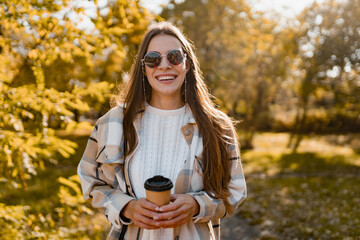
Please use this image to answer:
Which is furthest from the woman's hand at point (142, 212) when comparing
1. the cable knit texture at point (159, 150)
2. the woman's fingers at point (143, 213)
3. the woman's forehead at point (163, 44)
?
the woman's forehead at point (163, 44)

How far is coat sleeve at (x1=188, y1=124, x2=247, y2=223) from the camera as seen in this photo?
1748 millimetres

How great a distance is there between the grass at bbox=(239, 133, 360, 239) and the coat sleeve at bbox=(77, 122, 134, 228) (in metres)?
4.52

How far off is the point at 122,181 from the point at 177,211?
44 centimetres

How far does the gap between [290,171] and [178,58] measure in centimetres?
971

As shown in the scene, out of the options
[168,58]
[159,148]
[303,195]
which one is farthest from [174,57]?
[303,195]

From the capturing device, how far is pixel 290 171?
1052 centimetres

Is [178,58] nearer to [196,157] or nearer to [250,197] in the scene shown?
[196,157]

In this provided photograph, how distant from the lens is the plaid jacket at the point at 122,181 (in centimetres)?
177

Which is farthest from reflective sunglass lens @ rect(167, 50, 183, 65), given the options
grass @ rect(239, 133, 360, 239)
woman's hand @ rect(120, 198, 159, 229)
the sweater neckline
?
grass @ rect(239, 133, 360, 239)

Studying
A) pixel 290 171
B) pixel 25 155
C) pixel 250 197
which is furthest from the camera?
pixel 290 171

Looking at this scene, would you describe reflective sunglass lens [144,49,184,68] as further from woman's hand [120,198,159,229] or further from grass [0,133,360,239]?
grass [0,133,360,239]

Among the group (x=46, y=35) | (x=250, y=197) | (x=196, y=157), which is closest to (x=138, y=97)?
(x=196, y=157)

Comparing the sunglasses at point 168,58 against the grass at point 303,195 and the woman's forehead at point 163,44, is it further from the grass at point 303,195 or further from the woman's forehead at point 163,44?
the grass at point 303,195

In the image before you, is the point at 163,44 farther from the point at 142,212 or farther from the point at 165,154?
the point at 142,212
